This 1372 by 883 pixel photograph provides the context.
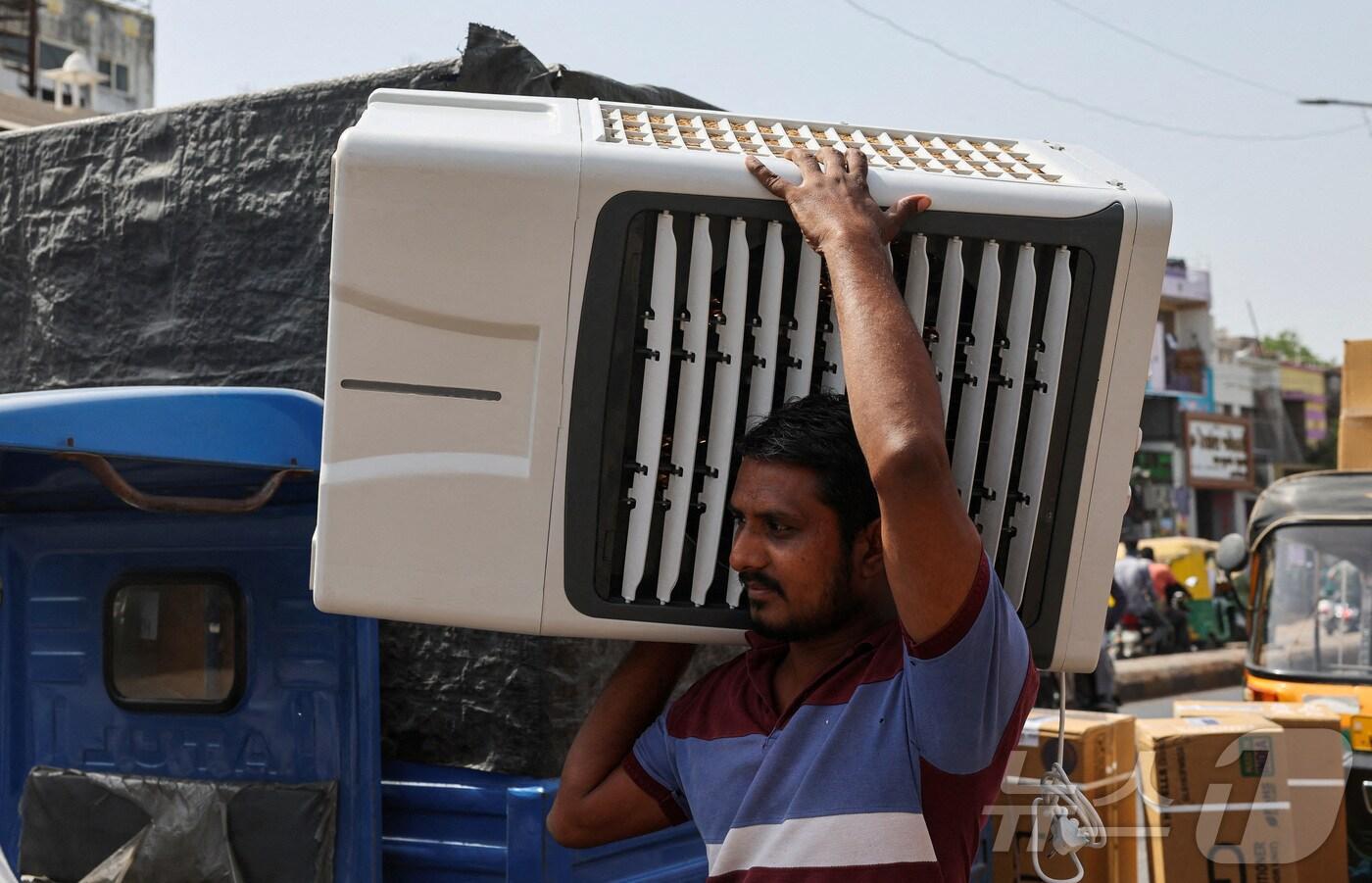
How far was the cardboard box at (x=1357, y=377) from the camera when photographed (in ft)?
30.0

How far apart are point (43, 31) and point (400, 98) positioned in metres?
38.7

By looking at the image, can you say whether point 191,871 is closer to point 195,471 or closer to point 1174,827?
point 195,471

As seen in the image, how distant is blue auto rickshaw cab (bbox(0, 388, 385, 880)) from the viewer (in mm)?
3252

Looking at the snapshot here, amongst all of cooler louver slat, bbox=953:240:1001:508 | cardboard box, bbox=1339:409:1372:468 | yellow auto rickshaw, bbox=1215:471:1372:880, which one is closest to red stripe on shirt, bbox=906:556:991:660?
cooler louver slat, bbox=953:240:1001:508

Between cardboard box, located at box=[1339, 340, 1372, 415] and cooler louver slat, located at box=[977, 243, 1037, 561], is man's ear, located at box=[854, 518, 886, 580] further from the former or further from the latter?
cardboard box, located at box=[1339, 340, 1372, 415]

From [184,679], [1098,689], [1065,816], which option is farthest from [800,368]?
[1098,689]

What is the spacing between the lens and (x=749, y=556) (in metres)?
1.84

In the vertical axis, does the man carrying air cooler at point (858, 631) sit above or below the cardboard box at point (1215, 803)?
above

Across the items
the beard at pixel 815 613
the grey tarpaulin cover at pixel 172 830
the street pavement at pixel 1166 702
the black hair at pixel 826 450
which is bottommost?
the street pavement at pixel 1166 702

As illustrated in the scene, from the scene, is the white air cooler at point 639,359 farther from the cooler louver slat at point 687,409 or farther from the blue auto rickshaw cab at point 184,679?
the blue auto rickshaw cab at point 184,679

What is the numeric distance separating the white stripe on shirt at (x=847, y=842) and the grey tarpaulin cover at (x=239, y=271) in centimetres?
171

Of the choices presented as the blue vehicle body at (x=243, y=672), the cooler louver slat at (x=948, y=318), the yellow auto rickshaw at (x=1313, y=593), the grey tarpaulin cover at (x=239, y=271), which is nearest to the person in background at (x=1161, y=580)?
the yellow auto rickshaw at (x=1313, y=593)

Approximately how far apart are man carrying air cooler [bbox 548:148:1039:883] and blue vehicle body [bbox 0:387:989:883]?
1317mm

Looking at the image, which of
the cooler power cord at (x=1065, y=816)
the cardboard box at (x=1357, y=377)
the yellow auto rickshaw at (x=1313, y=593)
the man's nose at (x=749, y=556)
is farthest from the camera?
the cardboard box at (x=1357, y=377)
